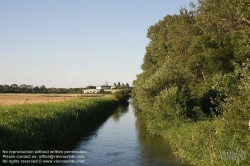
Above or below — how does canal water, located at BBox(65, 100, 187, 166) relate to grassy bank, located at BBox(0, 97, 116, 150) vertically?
below

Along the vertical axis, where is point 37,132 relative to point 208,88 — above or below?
below

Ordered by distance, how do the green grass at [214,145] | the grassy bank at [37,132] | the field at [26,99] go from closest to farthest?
1. the green grass at [214,145]
2. the grassy bank at [37,132]
3. the field at [26,99]

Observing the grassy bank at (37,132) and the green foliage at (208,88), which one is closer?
the grassy bank at (37,132)

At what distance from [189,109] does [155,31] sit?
40525mm

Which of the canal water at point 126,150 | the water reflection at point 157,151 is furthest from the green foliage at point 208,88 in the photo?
the canal water at point 126,150

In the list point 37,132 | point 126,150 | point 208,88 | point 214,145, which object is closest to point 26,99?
point 208,88

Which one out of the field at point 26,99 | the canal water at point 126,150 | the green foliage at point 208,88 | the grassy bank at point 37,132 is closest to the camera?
the grassy bank at point 37,132

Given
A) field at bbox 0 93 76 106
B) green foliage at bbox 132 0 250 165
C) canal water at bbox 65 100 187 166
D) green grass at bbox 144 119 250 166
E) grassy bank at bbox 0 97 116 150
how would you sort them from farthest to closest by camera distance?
field at bbox 0 93 76 106
canal water at bbox 65 100 187 166
green foliage at bbox 132 0 250 165
grassy bank at bbox 0 97 116 150
green grass at bbox 144 119 250 166

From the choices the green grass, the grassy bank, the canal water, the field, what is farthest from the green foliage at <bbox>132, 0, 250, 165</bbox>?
the field

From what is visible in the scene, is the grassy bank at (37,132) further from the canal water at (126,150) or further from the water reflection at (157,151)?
the water reflection at (157,151)

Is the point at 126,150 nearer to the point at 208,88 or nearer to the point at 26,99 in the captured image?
the point at 208,88

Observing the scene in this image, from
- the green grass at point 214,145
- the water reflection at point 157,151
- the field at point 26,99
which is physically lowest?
the water reflection at point 157,151

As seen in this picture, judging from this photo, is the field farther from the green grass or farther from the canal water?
the green grass

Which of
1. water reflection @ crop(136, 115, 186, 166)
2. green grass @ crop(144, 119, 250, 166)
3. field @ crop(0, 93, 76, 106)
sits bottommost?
water reflection @ crop(136, 115, 186, 166)
